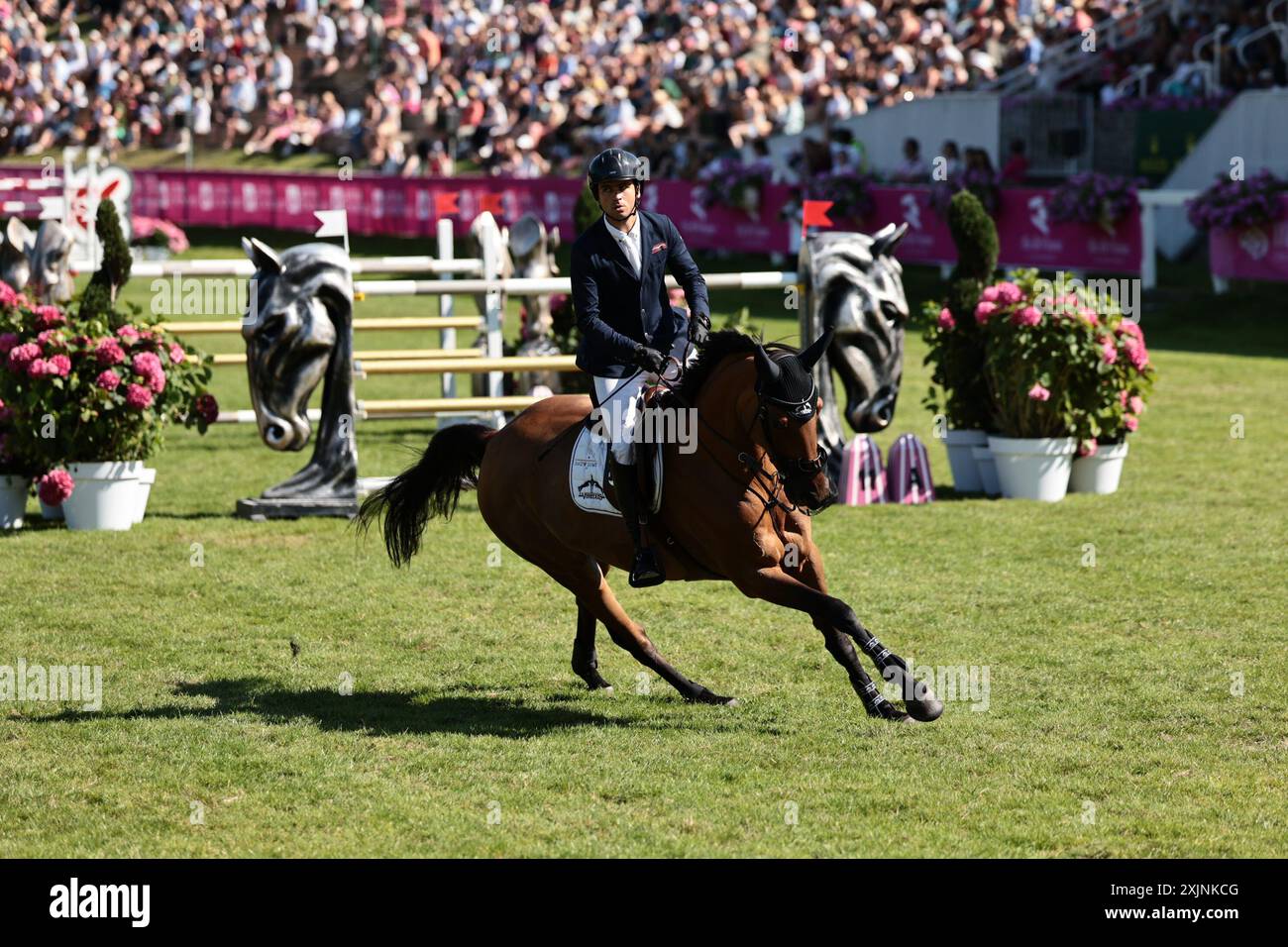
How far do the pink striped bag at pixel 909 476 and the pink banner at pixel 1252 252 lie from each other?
11664 millimetres

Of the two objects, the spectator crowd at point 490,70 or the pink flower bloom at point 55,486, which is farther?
the spectator crowd at point 490,70

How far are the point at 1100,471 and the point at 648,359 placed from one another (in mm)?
6969

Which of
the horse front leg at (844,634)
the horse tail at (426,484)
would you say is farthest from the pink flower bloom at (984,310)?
the horse front leg at (844,634)

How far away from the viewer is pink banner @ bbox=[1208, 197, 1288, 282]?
2292cm

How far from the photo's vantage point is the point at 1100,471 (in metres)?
13.3

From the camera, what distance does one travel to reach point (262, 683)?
28.0ft

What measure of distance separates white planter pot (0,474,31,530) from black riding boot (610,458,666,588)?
250 inches

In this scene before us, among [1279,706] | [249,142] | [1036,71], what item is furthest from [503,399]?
[249,142]

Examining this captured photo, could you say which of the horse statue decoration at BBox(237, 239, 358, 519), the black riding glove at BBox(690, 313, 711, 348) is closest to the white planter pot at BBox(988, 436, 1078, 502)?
the horse statue decoration at BBox(237, 239, 358, 519)

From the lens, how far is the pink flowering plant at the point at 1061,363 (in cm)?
1273

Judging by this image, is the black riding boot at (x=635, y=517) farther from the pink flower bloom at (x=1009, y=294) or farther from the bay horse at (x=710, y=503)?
the pink flower bloom at (x=1009, y=294)

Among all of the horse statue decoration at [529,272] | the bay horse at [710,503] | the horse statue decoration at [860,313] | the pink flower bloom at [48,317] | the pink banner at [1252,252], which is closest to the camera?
the bay horse at [710,503]

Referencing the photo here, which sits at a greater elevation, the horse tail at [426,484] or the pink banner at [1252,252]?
the pink banner at [1252,252]
